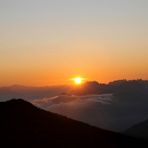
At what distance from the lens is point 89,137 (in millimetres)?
95812

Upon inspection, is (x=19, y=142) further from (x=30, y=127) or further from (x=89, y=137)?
(x=89, y=137)

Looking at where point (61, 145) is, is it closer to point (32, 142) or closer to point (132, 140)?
point (32, 142)

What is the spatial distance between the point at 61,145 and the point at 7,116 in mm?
19357

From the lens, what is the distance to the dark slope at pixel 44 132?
8762 cm

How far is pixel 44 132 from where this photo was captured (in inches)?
3676

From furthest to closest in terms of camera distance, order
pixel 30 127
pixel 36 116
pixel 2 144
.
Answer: pixel 36 116, pixel 30 127, pixel 2 144

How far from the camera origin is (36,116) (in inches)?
4092

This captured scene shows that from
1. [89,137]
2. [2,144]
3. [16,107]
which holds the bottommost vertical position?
[2,144]

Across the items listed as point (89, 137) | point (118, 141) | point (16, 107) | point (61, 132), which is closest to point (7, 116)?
point (16, 107)

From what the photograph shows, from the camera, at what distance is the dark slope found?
87625 millimetres

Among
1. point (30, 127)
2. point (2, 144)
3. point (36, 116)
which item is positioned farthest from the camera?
point (36, 116)

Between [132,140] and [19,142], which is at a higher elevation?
[132,140]

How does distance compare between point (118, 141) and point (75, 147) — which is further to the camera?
point (118, 141)

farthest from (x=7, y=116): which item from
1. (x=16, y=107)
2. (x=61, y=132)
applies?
(x=61, y=132)
